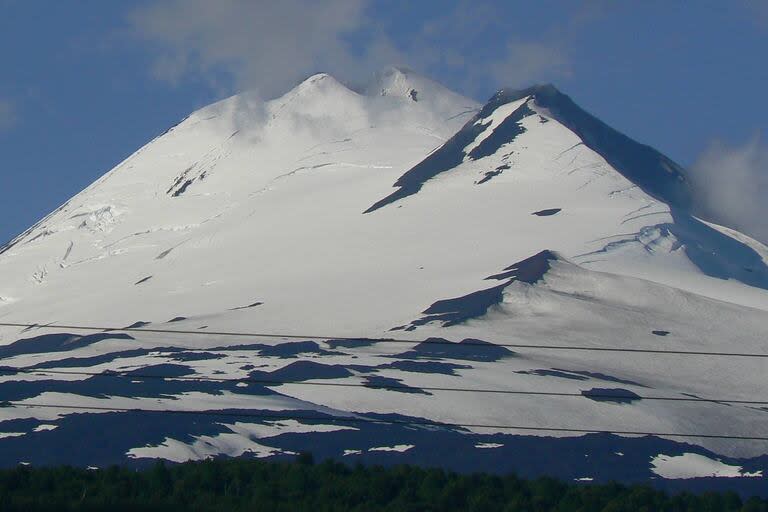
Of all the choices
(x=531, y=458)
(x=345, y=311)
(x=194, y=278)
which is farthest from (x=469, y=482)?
(x=194, y=278)

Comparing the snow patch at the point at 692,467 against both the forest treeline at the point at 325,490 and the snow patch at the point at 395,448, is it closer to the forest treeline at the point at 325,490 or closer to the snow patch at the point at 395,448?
the snow patch at the point at 395,448

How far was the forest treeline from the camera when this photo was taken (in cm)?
3869

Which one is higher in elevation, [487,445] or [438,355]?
[438,355]

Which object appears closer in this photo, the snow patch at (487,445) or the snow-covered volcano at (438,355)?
the snow-covered volcano at (438,355)

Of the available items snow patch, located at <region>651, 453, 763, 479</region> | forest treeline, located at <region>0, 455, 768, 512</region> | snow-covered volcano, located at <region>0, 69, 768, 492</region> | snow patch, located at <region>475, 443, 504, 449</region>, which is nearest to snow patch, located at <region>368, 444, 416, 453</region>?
snow-covered volcano, located at <region>0, 69, 768, 492</region>

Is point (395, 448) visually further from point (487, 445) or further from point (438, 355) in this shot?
point (438, 355)

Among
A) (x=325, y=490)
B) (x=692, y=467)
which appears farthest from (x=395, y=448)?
(x=325, y=490)

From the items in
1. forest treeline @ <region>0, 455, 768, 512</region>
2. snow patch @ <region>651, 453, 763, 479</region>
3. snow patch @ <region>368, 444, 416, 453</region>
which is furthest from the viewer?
snow patch @ <region>368, 444, 416, 453</region>

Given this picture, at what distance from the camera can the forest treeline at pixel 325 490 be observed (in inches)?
1523

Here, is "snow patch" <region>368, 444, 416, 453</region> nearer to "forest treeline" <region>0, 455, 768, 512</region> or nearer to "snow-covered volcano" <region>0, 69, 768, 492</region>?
"snow-covered volcano" <region>0, 69, 768, 492</region>

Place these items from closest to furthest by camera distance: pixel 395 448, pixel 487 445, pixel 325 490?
pixel 325 490 → pixel 395 448 → pixel 487 445

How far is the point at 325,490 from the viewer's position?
41.8 metres

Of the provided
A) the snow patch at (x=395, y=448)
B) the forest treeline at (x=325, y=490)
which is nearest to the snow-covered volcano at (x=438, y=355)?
the snow patch at (x=395, y=448)

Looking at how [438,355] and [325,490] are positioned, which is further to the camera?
[438,355]
